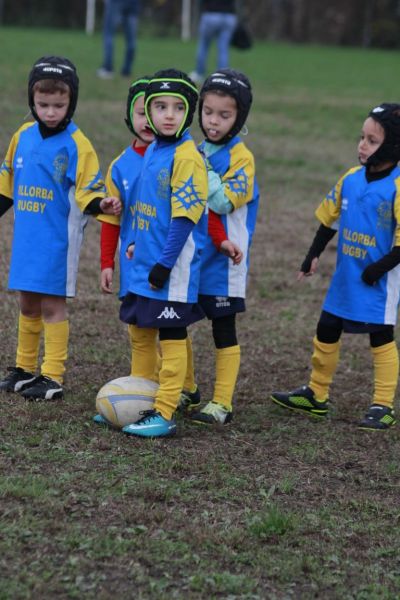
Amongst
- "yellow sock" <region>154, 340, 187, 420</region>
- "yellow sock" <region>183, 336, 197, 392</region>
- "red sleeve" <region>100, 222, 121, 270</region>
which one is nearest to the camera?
"yellow sock" <region>154, 340, 187, 420</region>

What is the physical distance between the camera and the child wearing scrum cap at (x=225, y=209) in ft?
17.6

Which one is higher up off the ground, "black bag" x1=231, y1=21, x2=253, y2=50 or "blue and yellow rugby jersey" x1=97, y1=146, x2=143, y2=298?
"black bag" x1=231, y1=21, x2=253, y2=50

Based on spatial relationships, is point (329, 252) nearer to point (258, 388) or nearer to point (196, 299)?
point (258, 388)

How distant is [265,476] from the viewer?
4.93m

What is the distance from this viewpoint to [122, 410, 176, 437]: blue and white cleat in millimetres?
5234

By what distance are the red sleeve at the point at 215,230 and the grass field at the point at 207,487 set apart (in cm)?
97

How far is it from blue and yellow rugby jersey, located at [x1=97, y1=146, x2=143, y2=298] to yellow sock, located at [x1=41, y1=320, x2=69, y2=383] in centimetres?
48

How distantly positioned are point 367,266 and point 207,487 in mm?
1669

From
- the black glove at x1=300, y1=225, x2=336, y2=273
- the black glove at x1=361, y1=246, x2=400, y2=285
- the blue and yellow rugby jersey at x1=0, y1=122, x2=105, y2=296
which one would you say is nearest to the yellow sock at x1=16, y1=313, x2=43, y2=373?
the blue and yellow rugby jersey at x1=0, y1=122, x2=105, y2=296

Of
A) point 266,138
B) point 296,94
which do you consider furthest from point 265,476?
point 296,94

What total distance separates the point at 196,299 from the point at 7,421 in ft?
3.64

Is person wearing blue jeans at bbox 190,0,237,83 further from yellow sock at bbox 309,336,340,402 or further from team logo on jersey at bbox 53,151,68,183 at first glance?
team logo on jersey at bbox 53,151,68,183

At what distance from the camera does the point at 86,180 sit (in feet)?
18.1

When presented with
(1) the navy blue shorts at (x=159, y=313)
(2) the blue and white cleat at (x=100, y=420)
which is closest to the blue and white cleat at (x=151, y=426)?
(2) the blue and white cleat at (x=100, y=420)
